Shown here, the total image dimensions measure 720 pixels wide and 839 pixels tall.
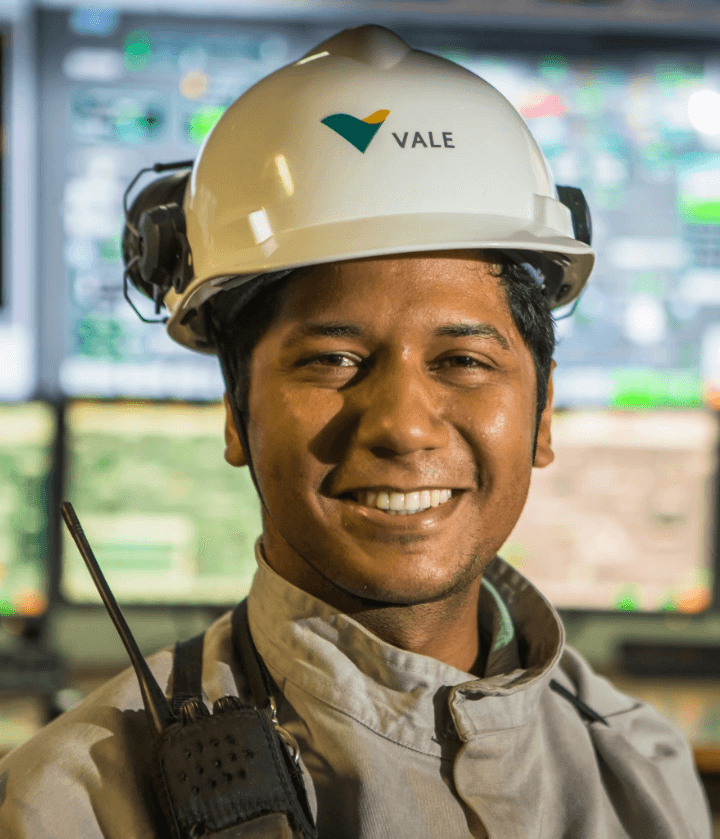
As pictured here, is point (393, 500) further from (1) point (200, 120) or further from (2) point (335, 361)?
(1) point (200, 120)

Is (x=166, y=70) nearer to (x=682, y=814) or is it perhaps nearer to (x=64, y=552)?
(x=64, y=552)

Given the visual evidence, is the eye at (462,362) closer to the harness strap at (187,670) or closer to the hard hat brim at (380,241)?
the hard hat brim at (380,241)

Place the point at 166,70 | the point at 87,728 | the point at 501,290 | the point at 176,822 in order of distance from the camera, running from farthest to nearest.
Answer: the point at 166,70
the point at 501,290
the point at 87,728
the point at 176,822

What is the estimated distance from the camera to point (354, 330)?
847 mm

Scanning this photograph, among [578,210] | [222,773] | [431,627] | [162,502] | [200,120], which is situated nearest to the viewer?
[222,773]

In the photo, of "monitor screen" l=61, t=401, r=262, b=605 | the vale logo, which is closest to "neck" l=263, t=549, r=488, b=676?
the vale logo

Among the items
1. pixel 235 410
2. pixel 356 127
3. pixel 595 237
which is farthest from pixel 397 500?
pixel 595 237

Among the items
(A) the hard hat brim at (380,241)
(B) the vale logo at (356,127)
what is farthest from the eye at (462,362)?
(B) the vale logo at (356,127)

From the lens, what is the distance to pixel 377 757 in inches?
32.7

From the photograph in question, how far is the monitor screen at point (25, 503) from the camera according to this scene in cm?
216

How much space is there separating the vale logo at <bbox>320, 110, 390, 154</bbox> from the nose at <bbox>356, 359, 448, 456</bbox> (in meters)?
0.23

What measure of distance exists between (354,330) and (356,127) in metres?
0.21

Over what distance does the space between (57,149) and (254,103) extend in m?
1.60

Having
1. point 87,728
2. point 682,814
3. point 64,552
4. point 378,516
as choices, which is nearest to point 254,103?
point 378,516
